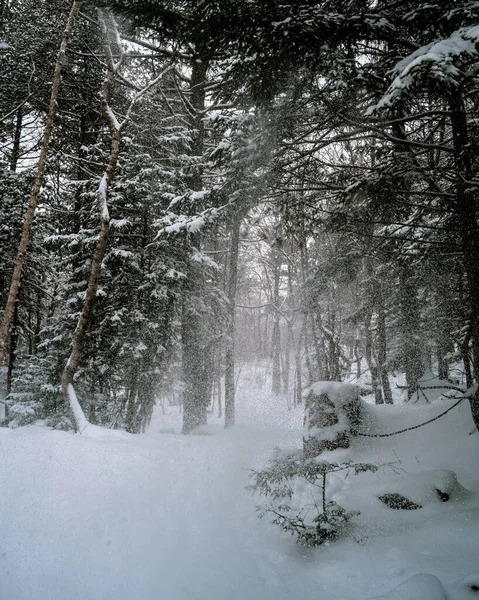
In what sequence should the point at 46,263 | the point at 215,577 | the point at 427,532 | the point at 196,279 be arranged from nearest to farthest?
the point at 215,577 < the point at 427,532 < the point at 196,279 < the point at 46,263

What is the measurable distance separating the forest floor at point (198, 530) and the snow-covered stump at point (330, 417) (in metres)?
0.72

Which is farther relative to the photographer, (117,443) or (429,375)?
(429,375)

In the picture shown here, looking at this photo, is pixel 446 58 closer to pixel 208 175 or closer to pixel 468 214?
pixel 468 214

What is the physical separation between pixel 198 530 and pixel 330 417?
380cm

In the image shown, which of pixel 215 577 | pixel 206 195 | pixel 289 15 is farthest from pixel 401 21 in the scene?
pixel 215 577

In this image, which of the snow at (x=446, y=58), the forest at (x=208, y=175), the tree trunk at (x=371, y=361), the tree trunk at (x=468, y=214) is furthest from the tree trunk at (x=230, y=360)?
the snow at (x=446, y=58)

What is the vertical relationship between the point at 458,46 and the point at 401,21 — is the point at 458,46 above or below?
below

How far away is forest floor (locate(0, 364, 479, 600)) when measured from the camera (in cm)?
321

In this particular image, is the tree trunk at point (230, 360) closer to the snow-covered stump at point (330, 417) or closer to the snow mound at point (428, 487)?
the snow-covered stump at point (330, 417)

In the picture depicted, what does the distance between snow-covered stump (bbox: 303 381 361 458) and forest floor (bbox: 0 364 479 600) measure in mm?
724

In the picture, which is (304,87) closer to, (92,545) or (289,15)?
(289,15)

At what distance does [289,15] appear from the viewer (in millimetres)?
3873

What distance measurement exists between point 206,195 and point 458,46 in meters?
3.74

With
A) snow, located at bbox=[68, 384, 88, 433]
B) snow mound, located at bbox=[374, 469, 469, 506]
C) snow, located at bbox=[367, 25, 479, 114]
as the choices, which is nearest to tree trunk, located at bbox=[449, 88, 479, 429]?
snow mound, located at bbox=[374, 469, 469, 506]
